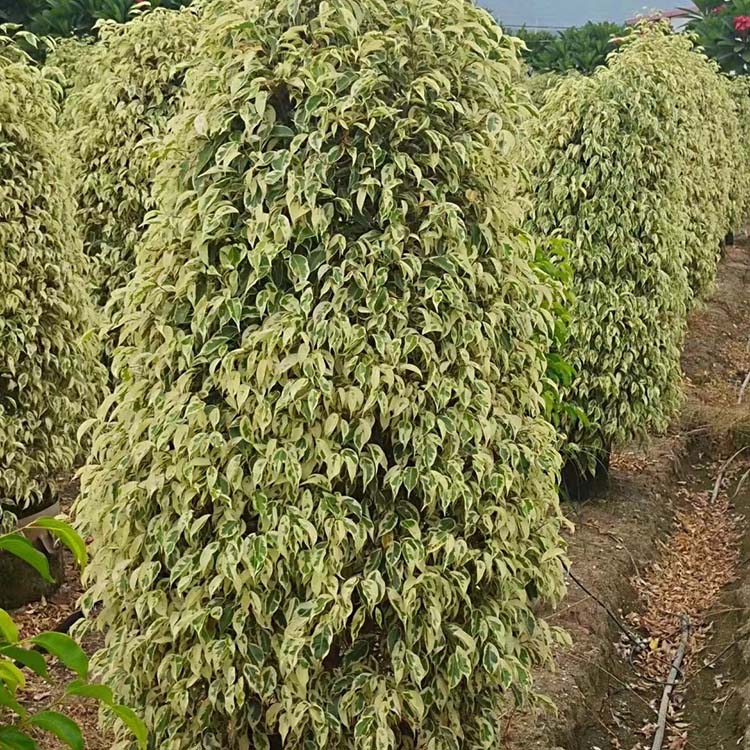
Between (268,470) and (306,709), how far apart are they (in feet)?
2.20

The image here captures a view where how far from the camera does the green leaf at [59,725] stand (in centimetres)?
117

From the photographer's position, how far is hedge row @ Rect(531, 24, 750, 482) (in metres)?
6.71

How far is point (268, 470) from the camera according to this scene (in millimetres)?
2836

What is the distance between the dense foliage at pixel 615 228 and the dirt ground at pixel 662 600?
0.79m

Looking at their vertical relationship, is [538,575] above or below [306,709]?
above

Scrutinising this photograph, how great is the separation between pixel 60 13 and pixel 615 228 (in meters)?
12.0

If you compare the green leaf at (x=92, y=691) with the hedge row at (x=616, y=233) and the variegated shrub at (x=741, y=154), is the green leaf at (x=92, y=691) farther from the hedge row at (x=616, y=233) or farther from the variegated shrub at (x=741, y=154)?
the variegated shrub at (x=741, y=154)

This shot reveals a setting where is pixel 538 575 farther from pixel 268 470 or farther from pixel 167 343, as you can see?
pixel 167 343

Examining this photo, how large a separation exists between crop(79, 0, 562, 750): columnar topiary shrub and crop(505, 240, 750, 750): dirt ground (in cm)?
136

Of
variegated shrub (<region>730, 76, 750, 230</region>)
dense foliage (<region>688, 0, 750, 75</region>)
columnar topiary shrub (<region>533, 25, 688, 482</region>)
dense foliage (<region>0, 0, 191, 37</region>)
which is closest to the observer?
columnar topiary shrub (<region>533, 25, 688, 482</region>)

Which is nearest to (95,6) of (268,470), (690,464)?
(690,464)

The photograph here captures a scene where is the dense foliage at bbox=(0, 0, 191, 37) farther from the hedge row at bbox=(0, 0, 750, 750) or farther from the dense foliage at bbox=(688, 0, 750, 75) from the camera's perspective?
the hedge row at bbox=(0, 0, 750, 750)

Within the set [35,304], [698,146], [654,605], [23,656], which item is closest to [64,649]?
[23,656]

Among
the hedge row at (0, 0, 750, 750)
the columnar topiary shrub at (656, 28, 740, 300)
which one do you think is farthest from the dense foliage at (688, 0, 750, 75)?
the hedge row at (0, 0, 750, 750)
